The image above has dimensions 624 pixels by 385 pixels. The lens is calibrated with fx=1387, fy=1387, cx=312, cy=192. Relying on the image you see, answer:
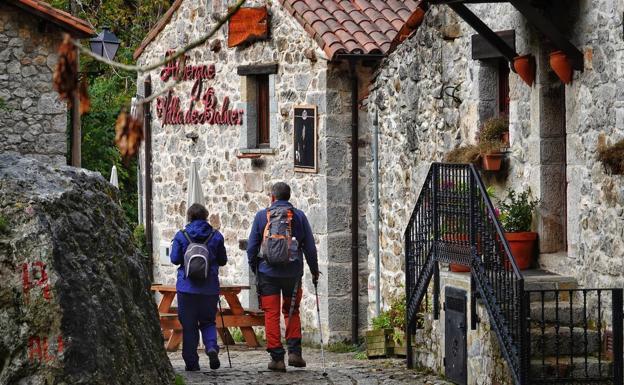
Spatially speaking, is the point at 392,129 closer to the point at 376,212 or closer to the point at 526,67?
the point at 376,212

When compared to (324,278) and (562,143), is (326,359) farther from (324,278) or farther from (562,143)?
(562,143)

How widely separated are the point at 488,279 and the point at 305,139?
286 inches

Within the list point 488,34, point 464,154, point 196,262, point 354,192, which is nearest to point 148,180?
point 354,192

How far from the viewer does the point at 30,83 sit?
17.0 meters

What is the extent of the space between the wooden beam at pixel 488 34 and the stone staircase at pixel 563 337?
6.82ft

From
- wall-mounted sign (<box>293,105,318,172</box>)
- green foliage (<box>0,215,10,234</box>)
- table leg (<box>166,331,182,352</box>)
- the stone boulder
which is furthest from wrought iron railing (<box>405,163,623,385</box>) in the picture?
wall-mounted sign (<box>293,105,318,172</box>)

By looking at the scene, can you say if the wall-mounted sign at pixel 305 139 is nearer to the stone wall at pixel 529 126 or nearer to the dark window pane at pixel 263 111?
the dark window pane at pixel 263 111

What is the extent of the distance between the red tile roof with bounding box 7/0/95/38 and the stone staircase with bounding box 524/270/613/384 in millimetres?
7977

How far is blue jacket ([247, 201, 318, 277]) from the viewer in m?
12.0

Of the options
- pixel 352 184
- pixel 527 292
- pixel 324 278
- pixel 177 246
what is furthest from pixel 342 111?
pixel 527 292

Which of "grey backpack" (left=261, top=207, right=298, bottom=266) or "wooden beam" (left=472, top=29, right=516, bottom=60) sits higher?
"wooden beam" (left=472, top=29, right=516, bottom=60)

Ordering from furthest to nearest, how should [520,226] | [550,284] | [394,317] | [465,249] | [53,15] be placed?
[53,15] < [394,317] < [520,226] < [465,249] < [550,284]

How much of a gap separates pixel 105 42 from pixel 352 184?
4.82m

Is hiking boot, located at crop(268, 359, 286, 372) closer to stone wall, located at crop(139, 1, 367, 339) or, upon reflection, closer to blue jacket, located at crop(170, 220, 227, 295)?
blue jacket, located at crop(170, 220, 227, 295)
